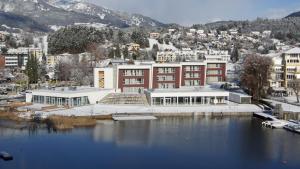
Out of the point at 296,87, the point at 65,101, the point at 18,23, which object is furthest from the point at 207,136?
the point at 18,23

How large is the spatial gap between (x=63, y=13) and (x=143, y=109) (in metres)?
115

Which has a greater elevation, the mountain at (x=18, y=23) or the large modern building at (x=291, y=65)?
the mountain at (x=18, y=23)

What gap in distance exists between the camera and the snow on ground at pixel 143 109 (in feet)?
60.8

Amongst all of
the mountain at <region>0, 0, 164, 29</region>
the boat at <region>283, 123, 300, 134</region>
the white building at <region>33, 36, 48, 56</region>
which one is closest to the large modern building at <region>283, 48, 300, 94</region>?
the boat at <region>283, 123, 300, 134</region>

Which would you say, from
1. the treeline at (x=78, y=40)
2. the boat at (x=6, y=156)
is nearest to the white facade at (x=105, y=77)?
the boat at (x=6, y=156)

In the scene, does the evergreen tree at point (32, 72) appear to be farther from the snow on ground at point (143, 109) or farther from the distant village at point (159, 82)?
the snow on ground at point (143, 109)

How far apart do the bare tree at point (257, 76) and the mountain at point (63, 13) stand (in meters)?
84.6

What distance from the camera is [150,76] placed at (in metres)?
23.3

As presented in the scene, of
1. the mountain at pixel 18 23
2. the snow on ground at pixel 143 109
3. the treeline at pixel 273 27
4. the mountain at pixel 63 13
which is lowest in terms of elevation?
the snow on ground at pixel 143 109

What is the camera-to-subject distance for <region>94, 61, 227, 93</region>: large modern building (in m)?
22.8

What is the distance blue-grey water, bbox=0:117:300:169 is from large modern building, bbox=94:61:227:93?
19.1 feet

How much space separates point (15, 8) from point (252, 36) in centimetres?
8809

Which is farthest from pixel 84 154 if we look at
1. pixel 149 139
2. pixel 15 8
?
pixel 15 8

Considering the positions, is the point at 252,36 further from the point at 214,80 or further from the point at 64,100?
the point at 64,100
